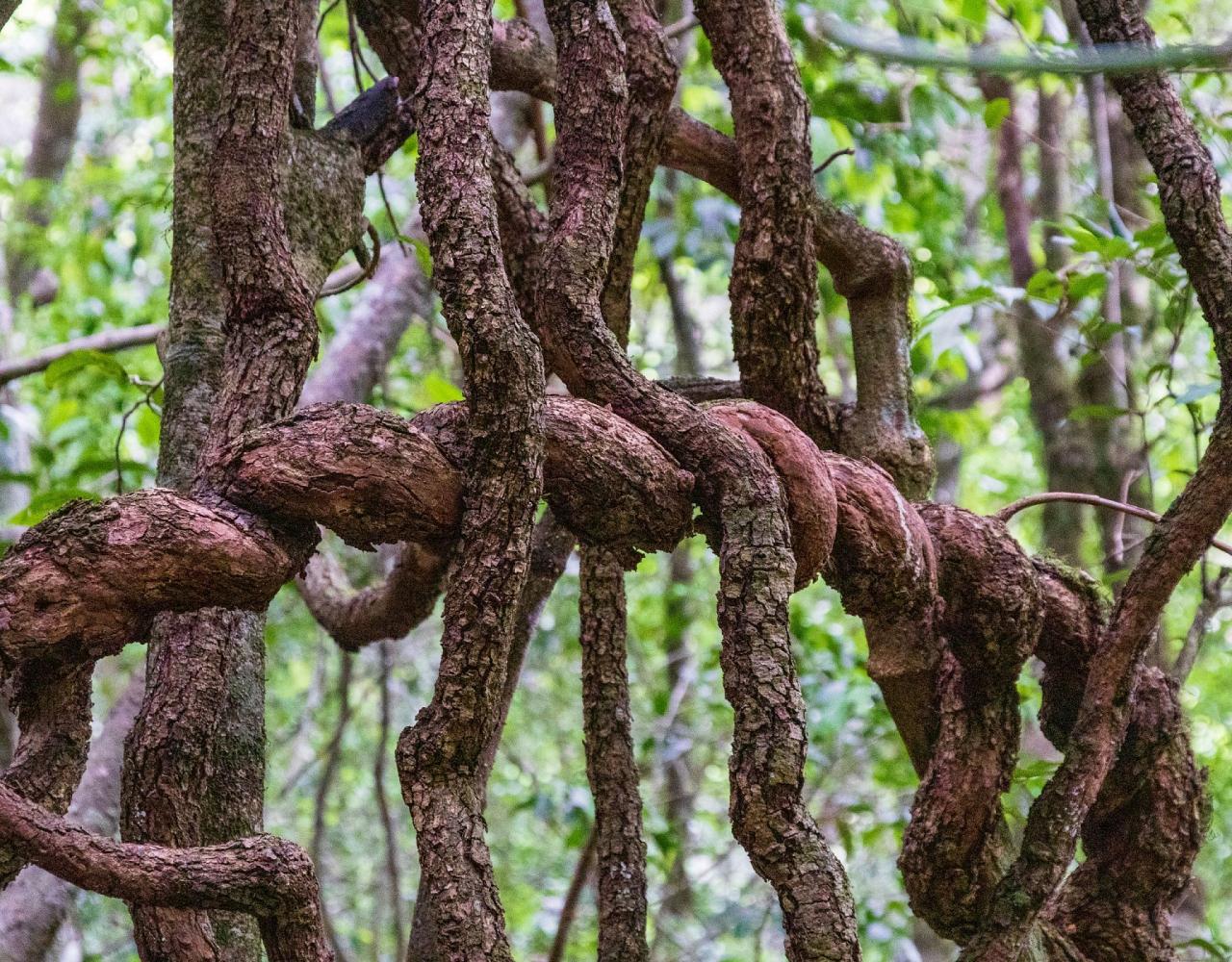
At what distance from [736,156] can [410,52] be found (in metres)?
0.35

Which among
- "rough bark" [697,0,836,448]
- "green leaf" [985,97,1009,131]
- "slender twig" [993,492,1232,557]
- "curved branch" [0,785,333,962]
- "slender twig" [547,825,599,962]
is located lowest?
"curved branch" [0,785,333,962]

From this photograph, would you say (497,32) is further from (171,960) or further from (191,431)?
(171,960)

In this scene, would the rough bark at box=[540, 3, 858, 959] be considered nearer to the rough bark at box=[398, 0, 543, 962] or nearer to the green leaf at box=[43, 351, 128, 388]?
the rough bark at box=[398, 0, 543, 962]

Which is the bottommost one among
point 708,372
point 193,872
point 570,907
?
point 193,872

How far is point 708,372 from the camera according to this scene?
3758mm

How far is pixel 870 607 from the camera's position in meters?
1.11

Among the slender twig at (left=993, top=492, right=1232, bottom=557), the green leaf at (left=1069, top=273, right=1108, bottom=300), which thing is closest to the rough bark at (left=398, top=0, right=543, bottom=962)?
the slender twig at (left=993, top=492, right=1232, bottom=557)

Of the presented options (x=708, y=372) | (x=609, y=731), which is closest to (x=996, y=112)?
(x=609, y=731)

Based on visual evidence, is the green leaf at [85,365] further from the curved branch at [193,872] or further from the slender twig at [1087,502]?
the slender twig at [1087,502]

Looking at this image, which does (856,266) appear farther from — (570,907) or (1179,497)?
(570,907)

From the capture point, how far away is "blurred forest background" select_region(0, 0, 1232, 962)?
1959mm

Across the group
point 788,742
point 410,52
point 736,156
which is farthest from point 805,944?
point 410,52

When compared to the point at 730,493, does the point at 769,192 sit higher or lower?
higher

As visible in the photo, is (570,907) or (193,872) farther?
(570,907)
